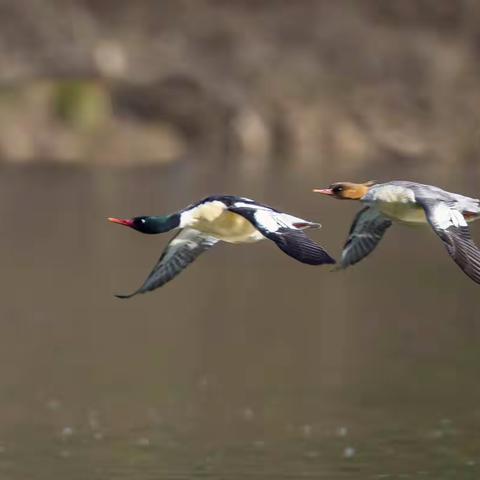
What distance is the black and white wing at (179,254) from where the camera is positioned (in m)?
6.20

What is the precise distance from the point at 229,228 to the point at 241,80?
17.4 meters

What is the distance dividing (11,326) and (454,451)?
4315mm

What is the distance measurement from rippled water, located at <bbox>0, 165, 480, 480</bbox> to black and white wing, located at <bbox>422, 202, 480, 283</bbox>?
122 inches

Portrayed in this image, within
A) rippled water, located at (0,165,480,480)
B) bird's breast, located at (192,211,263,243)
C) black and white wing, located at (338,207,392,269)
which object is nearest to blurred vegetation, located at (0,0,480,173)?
rippled water, located at (0,165,480,480)

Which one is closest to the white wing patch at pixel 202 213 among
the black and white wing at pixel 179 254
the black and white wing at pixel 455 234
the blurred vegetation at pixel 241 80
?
the black and white wing at pixel 179 254

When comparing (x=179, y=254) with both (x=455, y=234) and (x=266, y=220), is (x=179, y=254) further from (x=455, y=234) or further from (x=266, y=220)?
(x=455, y=234)

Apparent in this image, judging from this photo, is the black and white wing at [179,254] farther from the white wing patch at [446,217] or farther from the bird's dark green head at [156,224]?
the white wing patch at [446,217]

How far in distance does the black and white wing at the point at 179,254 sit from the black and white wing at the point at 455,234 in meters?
0.76

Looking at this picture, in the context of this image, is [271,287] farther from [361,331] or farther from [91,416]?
[91,416]

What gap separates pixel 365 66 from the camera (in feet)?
78.9

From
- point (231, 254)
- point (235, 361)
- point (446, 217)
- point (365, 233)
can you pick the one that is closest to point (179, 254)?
point (365, 233)

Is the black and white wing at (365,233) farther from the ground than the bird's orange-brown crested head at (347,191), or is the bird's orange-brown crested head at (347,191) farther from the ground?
the bird's orange-brown crested head at (347,191)

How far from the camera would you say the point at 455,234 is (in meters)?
5.61

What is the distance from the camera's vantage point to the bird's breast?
5973 mm
